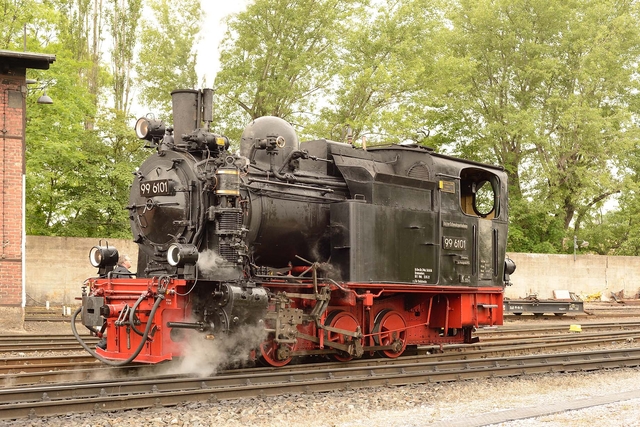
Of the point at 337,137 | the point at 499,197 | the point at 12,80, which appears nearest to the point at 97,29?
the point at 337,137

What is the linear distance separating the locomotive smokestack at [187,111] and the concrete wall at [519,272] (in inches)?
463

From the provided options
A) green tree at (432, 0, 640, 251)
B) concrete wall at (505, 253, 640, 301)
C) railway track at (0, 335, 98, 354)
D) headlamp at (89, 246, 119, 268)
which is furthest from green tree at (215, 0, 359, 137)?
headlamp at (89, 246, 119, 268)

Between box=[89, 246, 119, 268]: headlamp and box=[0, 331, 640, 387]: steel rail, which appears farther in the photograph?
box=[89, 246, 119, 268]: headlamp

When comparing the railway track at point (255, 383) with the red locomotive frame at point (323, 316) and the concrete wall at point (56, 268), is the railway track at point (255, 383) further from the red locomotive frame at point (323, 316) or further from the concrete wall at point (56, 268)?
the concrete wall at point (56, 268)

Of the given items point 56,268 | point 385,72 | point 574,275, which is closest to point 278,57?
point 385,72

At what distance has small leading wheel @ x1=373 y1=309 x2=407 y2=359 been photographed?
1042cm

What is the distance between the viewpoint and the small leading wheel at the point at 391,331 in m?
10.4

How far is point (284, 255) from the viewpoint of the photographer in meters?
9.58

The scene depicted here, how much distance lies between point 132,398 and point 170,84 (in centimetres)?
2140

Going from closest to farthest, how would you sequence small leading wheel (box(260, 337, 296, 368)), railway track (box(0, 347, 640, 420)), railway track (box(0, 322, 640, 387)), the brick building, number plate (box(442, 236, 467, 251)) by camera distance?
railway track (box(0, 347, 640, 420)) → railway track (box(0, 322, 640, 387)) → small leading wheel (box(260, 337, 296, 368)) → number plate (box(442, 236, 467, 251)) → the brick building

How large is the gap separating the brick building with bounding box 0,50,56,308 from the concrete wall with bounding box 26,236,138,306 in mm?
4850

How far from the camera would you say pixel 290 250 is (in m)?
9.58

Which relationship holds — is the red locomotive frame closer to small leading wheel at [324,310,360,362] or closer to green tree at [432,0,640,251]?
small leading wheel at [324,310,360,362]

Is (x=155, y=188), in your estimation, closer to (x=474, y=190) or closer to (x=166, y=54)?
(x=474, y=190)
